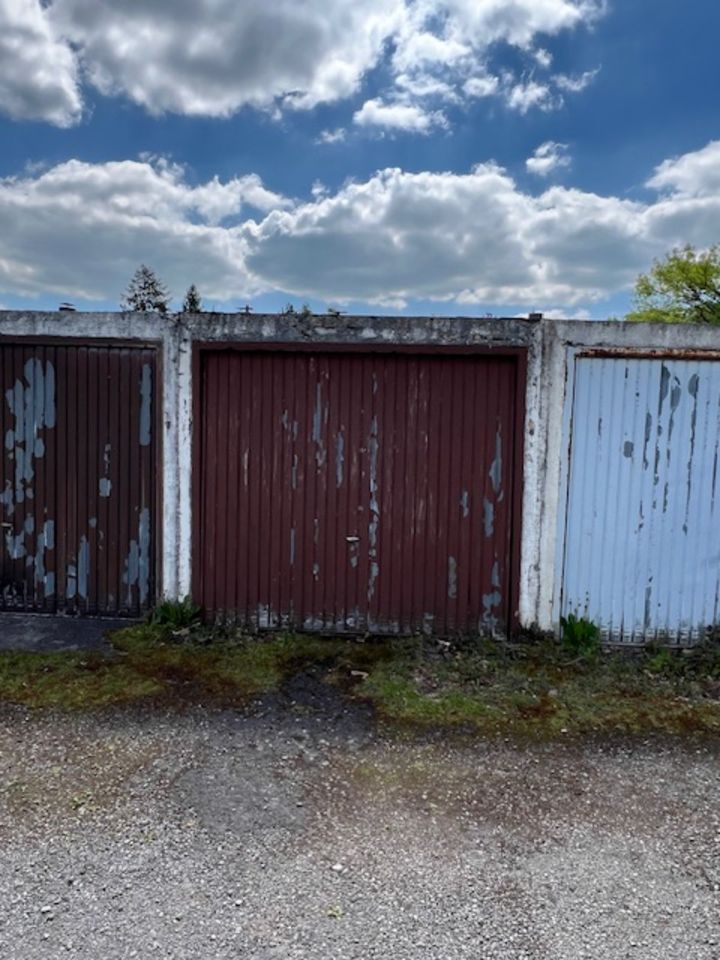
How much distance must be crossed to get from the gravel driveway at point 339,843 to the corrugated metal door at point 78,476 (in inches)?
75.3

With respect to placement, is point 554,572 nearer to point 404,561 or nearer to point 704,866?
point 404,561

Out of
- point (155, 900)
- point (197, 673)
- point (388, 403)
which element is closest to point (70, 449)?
point (197, 673)

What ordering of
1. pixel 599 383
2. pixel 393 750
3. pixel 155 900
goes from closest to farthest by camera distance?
pixel 155 900, pixel 393 750, pixel 599 383

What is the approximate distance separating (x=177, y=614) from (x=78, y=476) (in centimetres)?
156

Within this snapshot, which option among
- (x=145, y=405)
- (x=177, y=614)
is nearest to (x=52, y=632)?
(x=177, y=614)

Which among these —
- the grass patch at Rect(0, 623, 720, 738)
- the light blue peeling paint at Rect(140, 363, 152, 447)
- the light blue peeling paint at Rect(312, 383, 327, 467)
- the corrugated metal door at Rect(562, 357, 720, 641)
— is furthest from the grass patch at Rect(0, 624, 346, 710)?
the corrugated metal door at Rect(562, 357, 720, 641)

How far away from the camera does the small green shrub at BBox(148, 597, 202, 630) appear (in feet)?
18.5

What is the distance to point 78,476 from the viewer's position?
583cm

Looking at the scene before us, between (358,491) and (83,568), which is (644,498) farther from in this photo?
(83,568)

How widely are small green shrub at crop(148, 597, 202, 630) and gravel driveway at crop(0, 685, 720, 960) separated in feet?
5.20

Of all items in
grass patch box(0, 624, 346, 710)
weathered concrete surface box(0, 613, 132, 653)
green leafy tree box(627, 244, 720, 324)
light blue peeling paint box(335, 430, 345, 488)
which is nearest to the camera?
grass patch box(0, 624, 346, 710)

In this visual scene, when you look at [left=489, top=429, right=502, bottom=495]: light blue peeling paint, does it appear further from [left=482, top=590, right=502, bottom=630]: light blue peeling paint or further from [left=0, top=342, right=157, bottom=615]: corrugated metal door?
[left=0, top=342, right=157, bottom=615]: corrugated metal door

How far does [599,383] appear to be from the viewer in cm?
Result: 530

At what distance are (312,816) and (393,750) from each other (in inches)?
30.1
